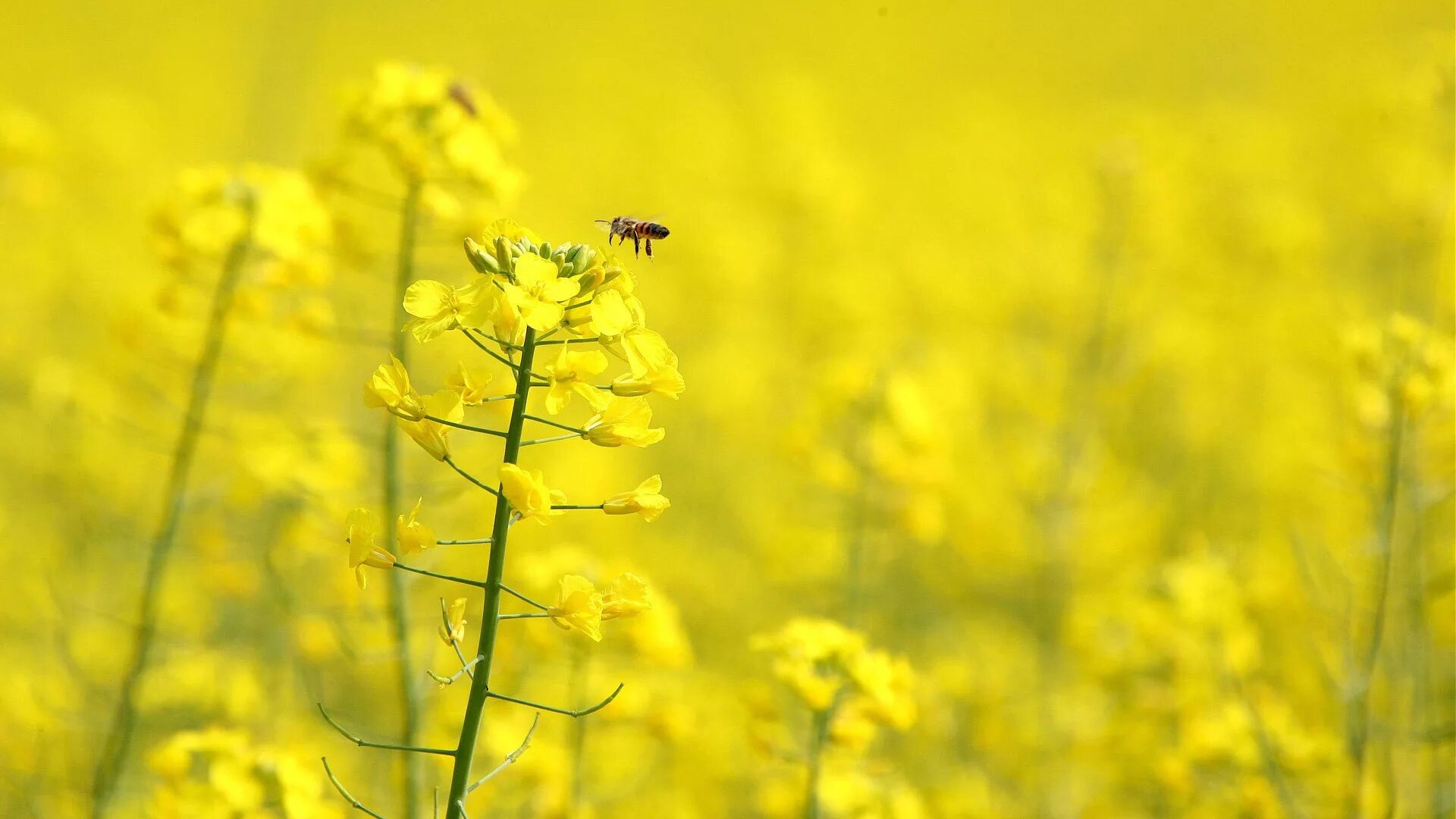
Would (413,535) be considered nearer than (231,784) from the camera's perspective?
Yes

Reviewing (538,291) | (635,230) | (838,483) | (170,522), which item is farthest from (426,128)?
(838,483)

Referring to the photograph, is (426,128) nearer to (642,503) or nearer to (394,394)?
(394,394)

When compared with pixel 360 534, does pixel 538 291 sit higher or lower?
higher

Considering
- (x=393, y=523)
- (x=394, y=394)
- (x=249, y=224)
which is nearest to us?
(x=394, y=394)

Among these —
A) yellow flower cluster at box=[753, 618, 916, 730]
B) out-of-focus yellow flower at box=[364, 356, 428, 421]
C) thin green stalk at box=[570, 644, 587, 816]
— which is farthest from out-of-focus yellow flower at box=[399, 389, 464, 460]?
thin green stalk at box=[570, 644, 587, 816]

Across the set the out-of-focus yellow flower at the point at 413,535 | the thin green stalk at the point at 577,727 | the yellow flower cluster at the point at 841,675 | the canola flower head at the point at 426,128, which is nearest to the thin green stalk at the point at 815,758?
the yellow flower cluster at the point at 841,675

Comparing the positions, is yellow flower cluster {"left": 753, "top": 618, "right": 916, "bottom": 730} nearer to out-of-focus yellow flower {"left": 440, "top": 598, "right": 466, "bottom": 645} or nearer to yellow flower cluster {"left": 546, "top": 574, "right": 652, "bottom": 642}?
yellow flower cluster {"left": 546, "top": 574, "right": 652, "bottom": 642}
